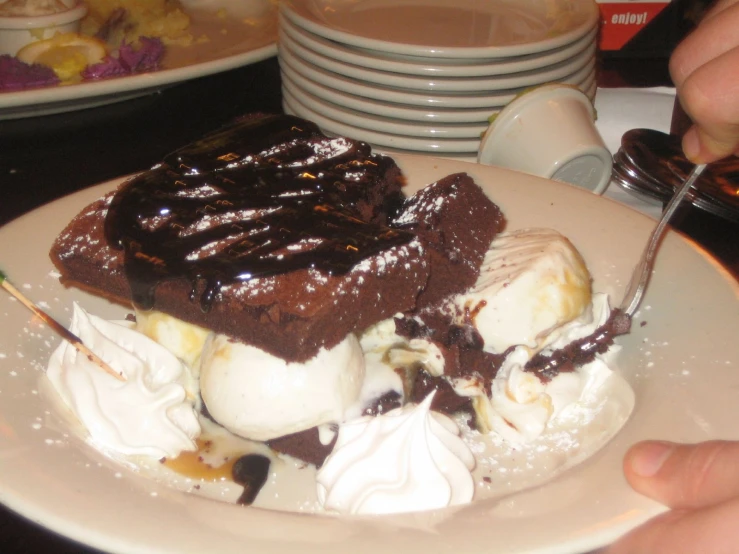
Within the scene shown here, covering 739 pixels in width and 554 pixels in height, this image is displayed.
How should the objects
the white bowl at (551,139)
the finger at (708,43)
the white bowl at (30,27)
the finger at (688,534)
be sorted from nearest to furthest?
the finger at (688,534) → the finger at (708,43) → the white bowl at (551,139) → the white bowl at (30,27)

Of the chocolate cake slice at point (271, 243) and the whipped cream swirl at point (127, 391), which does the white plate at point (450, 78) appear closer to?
the chocolate cake slice at point (271, 243)

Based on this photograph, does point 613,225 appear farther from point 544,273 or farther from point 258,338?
point 258,338

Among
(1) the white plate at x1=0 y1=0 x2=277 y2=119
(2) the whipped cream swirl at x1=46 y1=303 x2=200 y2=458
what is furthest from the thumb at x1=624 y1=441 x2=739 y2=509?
(1) the white plate at x1=0 y1=0 x2=277 y2=119

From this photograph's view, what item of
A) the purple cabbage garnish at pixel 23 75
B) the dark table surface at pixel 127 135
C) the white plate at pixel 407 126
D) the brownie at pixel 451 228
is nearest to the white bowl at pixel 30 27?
the purple cabbage garnish at pixel 23 75

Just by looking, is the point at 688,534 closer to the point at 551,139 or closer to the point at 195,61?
the point at 551,139

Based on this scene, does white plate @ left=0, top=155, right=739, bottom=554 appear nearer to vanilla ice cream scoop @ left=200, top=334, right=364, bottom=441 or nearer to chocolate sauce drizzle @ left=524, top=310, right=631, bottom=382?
chocolate sauce drizzle @ left=524, top=310, right=631, bottom=382
